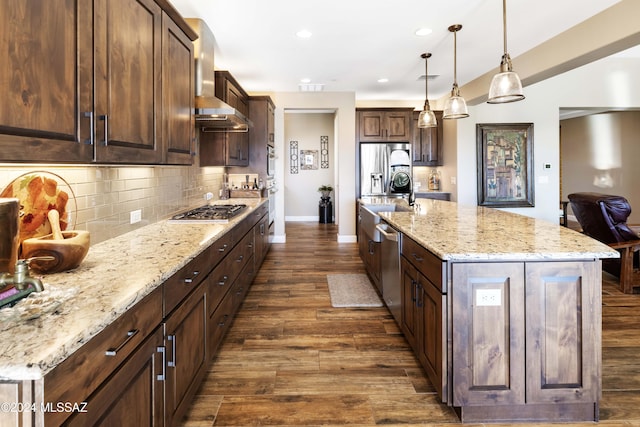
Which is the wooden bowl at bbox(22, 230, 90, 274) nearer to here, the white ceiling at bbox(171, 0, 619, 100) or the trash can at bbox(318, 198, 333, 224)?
the white ceiling at bbox(171, 0, 619, 100)

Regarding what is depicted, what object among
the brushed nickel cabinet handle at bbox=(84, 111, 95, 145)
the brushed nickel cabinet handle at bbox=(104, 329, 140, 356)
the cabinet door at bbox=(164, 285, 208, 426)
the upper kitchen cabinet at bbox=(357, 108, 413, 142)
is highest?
the upper kitchen cabinet at bbox=(357, 108, 413, 142)

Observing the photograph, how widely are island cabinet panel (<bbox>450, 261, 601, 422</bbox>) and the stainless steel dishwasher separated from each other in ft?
3.14

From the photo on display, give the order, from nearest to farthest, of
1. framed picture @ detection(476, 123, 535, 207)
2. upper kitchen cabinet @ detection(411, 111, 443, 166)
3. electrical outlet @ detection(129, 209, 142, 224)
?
1. electrical outlet @ detection(129, 209, 142, 224)
2. framed picture @ detection(476, 123, 535, 207)
3. upper kitchen cabinet @ detection(411, 111, 443, 166)

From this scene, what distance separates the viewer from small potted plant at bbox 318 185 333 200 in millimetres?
9414

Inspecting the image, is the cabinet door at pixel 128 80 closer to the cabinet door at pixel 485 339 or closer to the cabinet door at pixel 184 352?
the cabinet door at pixel 184 352

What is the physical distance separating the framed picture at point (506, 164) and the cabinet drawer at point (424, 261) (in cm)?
452

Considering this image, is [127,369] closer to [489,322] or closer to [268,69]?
[489,322]

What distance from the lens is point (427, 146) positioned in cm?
710

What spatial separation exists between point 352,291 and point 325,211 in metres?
5.50

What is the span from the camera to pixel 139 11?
1.92m

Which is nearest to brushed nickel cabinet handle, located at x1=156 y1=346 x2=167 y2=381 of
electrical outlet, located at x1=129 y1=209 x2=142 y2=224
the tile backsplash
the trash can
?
the tile backsplash

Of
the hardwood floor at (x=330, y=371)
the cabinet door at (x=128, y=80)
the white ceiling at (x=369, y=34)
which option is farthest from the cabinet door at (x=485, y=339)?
the white ceiling at (x=369, y=34)

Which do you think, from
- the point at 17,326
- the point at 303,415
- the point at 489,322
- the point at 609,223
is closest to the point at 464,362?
the point at 489,322

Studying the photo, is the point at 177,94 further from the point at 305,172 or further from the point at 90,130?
the point at 305,172
